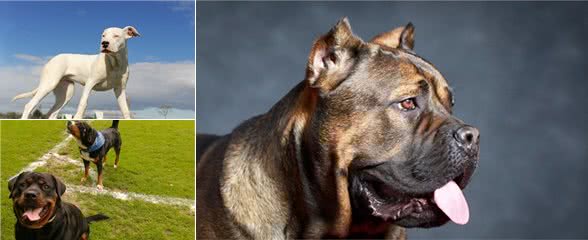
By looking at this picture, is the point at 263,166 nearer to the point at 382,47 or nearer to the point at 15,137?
the point at 382,47

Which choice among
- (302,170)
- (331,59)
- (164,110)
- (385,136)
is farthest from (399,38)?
(164,110)

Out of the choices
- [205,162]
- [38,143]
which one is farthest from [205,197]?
[38,143]

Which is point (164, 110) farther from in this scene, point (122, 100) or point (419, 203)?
point (419, 203)

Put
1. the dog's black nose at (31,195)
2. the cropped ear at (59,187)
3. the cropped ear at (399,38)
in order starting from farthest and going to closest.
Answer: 1. the cropped ear at (59,187)
2. the dog's black nose at (31,195)
3. the cropped ear at (399,38)

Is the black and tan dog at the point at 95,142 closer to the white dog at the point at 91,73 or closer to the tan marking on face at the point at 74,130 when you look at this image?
the tan marking on face at the point at 74,130

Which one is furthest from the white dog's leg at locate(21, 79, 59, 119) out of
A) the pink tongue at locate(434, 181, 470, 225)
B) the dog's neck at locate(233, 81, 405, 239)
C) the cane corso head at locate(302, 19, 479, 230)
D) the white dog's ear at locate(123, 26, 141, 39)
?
the pink tongue at locate(434, 181, 470, 225)

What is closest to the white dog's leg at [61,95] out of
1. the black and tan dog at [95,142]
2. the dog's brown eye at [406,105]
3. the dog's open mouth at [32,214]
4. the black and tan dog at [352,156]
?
the black and tan dog at [95,142]
